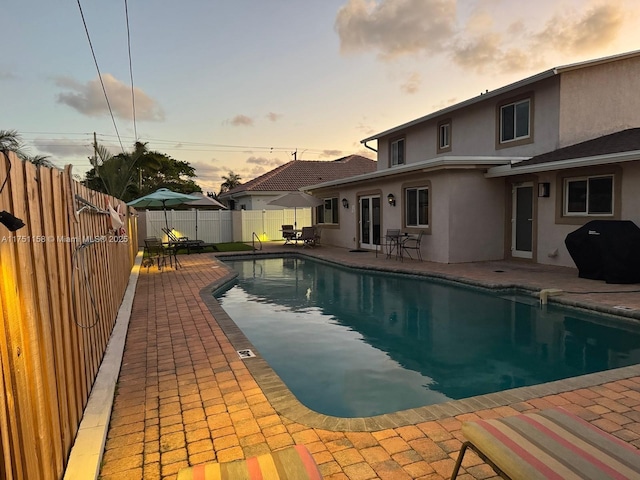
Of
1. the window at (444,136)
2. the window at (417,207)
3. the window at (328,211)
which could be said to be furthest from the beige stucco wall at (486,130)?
the window at (328,211)

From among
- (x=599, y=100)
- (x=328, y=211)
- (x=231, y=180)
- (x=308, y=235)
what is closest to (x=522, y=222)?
(x=599, y=100)

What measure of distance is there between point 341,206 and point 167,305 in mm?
11839

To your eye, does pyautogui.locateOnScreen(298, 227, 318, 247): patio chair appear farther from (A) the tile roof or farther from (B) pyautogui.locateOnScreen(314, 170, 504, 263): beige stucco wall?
(A) the tile roof

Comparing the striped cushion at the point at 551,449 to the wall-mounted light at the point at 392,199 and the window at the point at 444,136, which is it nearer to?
the wall-mounted light at the point at 392,199

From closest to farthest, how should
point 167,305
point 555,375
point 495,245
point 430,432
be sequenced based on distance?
point 430,432, point 555,375, point 167,305, point 495,245

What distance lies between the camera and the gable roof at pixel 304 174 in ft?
89.6

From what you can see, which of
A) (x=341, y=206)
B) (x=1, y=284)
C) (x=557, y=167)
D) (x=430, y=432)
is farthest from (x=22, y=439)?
(x=341, y=206)

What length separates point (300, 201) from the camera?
18.6 metres

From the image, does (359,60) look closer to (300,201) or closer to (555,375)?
(300,201)

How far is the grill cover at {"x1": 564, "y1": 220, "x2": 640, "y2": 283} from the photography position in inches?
335

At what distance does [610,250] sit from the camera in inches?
342

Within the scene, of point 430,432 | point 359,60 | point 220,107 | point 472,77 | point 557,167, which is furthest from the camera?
point 220,107

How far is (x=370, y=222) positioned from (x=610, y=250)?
876cm

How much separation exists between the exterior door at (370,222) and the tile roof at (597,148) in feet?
18.4
